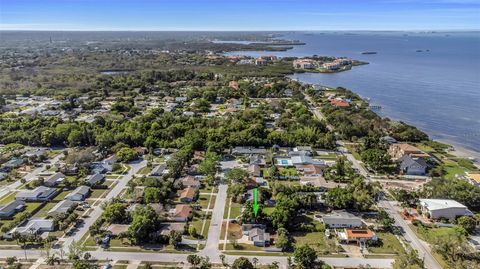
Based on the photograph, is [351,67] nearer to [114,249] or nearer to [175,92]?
[175,92]

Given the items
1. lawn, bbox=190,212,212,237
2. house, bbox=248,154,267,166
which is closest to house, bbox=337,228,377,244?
lawn, bbox=190,212,212,237

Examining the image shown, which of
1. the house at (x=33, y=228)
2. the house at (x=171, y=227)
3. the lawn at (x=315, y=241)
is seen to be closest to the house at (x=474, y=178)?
the lawn at (x=315, y=241)

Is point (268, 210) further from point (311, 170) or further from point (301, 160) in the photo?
point (301, 160)

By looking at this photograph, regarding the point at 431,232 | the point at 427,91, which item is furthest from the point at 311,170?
the point at 427,91

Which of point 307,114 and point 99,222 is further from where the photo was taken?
point 307,114

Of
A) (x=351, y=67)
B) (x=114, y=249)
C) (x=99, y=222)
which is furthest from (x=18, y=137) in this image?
(x=351, y=67)

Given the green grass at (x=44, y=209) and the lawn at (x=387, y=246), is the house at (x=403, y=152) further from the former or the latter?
the green grass at (x=44, y=209)

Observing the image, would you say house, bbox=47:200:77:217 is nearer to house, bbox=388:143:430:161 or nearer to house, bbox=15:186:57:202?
house, bbox=15:186:57:202
